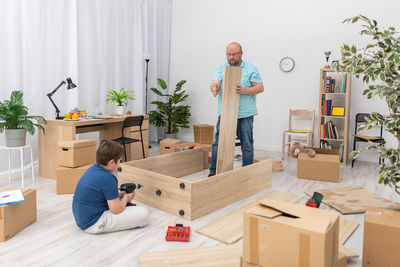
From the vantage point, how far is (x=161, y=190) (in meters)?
2.90

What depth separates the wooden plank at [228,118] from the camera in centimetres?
323

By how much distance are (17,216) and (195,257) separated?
1.32m

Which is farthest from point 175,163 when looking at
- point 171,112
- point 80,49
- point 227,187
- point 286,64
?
point 286,64

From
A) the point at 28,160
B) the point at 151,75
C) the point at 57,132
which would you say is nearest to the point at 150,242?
the point at 57,132

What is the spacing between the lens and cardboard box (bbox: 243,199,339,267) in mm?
1471

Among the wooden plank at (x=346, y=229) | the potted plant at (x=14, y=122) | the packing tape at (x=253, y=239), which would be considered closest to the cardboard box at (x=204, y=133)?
the potted plant at (x=14, y=122)

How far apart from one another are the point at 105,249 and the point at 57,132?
6.91ft

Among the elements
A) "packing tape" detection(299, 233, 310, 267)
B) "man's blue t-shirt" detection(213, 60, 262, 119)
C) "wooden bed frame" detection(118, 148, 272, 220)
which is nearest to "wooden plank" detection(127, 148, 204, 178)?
"wooden bed frame" detection(118, 148, 272, 220)

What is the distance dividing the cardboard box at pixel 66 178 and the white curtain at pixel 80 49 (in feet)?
4.25

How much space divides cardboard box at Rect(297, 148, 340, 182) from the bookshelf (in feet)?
3.02

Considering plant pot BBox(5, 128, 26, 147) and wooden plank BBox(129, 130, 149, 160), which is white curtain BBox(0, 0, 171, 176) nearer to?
plant pot BBox(5, 128, 26, 147)

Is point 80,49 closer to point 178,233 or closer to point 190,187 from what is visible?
point 190,187

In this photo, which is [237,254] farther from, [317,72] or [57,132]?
[317,72]

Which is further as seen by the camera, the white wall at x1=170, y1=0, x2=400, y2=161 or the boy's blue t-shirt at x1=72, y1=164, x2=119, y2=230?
the white wall at x1=170, y1=0, x2=400, y2=161
